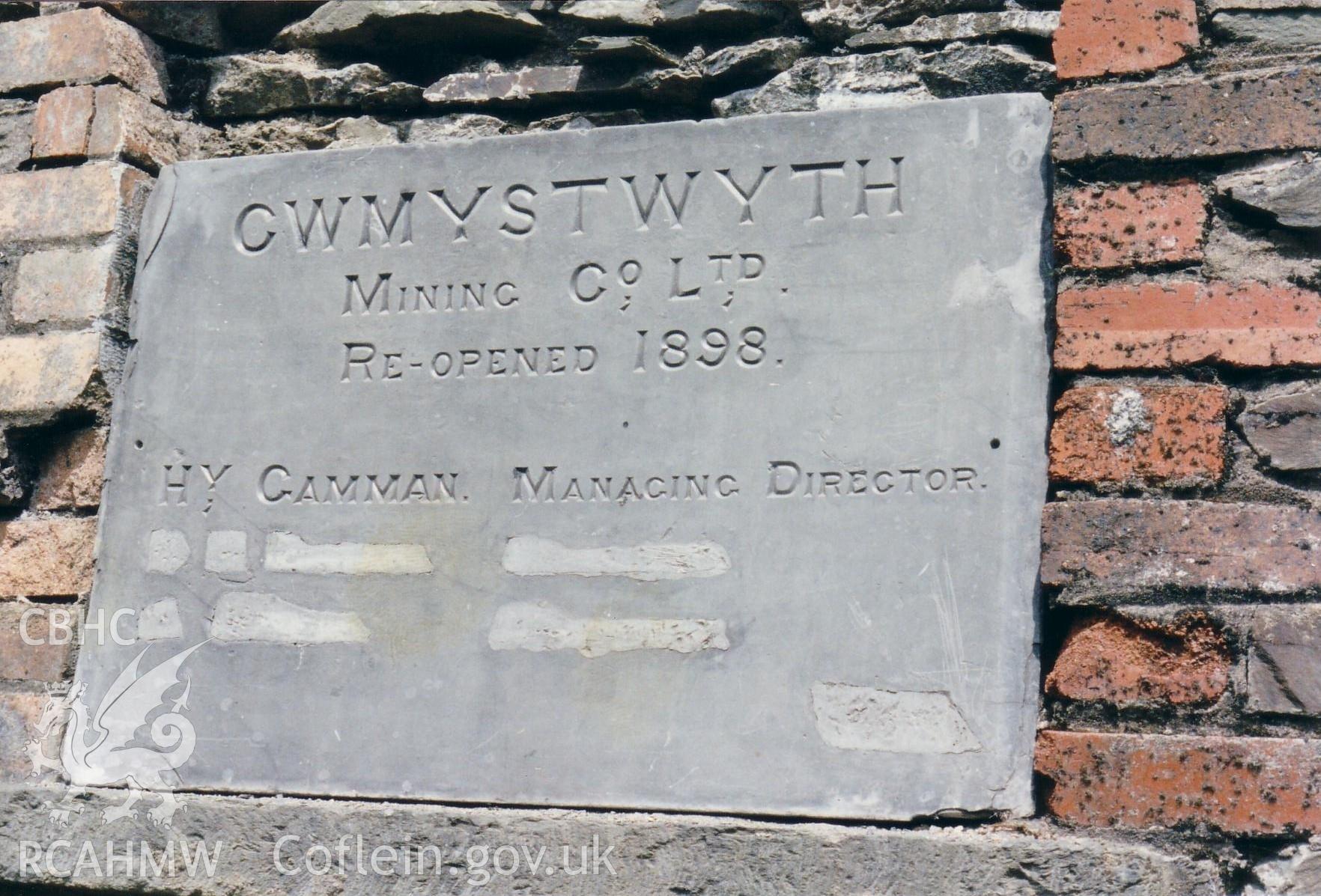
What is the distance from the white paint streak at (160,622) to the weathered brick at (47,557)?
0.45ft

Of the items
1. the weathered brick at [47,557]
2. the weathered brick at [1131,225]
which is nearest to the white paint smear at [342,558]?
the weathered brick at [47,557]

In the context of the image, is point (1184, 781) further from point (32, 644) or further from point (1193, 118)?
point (32, 644)

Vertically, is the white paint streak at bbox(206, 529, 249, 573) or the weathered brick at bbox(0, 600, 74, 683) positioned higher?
the white paint streak at bbox(206, 529, 249, 573)

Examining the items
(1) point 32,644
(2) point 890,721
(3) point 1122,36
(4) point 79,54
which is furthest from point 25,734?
(3) point 1122,36

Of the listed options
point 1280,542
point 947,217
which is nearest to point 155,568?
point 947,217

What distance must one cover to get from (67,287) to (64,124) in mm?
318

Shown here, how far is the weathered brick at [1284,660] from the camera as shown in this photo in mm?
1716

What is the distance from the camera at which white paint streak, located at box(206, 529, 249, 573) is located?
2156 mm

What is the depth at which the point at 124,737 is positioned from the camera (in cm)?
212

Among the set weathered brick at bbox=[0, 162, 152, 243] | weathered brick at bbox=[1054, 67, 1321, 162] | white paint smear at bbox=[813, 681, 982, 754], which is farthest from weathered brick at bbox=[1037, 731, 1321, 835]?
weathered brick at bbox=[0, 162, 152, 243]

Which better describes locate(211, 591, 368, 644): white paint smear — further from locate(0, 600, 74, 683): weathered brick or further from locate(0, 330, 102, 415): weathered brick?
locate(0, 330, 102, 415): weathered brick

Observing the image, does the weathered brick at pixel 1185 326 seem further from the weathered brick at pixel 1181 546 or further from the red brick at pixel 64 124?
the red brick at pixel 64 124

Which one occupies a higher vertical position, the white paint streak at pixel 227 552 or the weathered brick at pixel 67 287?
the weathered brick at pixel 67 287

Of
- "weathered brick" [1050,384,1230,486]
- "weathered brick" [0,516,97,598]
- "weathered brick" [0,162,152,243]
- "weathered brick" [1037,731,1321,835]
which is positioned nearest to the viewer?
"weathered brick" [1037,731,1321,835]
